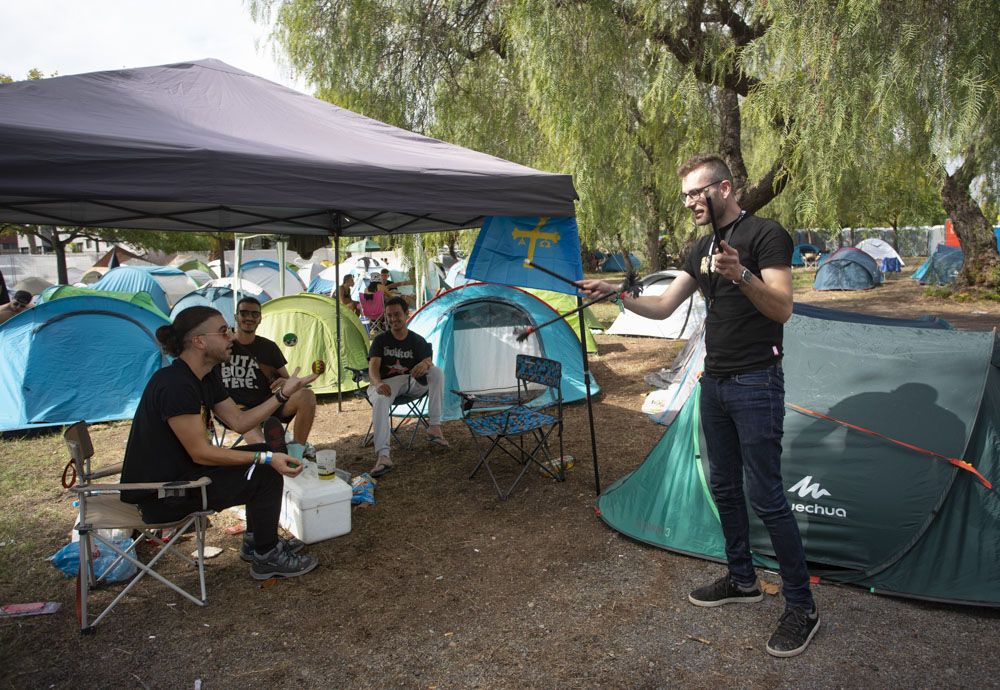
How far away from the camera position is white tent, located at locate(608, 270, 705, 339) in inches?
435

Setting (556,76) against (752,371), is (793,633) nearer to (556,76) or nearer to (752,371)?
(752,371)

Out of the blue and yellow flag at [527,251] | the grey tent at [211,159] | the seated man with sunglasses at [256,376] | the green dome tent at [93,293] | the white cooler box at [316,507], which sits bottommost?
the white cooler box at [316,507]

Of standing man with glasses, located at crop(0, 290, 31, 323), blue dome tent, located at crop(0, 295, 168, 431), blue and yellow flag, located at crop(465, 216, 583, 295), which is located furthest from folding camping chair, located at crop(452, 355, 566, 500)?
standing man with glasses, located at crop(0, 290, 31, 323)

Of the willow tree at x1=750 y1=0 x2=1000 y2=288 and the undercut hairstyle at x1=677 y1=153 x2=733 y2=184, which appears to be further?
the willow tree at x1=750 y1=0 x2=1000 y2=288

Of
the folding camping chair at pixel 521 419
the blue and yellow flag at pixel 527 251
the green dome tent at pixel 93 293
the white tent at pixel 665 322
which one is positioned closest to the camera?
the blue and yellow flag at pixel 527 251

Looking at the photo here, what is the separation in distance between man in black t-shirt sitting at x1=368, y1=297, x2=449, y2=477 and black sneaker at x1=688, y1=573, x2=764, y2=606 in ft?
9.90

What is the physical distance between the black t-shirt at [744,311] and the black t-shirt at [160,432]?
89.4 inches

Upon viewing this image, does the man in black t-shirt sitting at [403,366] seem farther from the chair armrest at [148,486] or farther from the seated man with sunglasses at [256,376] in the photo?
the chair armrest at [148,486]

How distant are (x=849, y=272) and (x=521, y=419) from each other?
1886cm

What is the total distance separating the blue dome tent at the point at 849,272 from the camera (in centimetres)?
2017

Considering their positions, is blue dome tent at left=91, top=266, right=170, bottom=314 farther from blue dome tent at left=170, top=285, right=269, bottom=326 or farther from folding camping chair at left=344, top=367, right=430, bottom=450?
folding camping chair at left=344, top=367, right=430, bottom=450

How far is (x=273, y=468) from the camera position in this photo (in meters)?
3.38

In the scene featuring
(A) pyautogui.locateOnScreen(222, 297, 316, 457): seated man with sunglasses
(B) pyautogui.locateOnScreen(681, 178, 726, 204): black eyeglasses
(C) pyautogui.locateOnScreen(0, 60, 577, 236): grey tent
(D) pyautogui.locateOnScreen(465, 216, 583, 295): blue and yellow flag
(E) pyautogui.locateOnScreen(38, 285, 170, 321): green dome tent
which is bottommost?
(A) pyautogui.locateOnScreen(222, 297, 316, 457): seated man with sunglasses

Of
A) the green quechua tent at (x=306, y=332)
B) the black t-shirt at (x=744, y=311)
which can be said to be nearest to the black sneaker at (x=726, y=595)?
the black t-shirt at (x=744, y=311)
